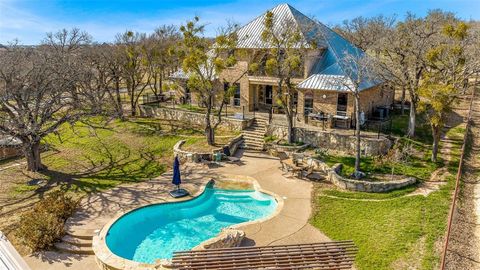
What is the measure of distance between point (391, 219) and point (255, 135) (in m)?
13.5

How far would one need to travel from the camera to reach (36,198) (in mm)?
18875

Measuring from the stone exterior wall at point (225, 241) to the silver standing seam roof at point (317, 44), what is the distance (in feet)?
48.7

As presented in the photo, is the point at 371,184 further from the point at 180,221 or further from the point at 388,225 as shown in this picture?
the point at 180,221

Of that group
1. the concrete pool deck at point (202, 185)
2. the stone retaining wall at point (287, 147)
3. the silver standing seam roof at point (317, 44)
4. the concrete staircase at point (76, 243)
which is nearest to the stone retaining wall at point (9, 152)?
the concrete pool deck at point (202, 185)

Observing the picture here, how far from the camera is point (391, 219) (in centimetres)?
1573

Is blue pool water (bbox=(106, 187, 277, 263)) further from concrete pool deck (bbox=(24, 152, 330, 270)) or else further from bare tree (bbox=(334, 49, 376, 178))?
bare tree (bbox=(334, 49, 376, 178))

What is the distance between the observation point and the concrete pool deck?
1432 cm

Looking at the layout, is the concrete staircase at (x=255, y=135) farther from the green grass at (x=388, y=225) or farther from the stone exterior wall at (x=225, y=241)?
the stone exterior wall at (x=225, y=241)

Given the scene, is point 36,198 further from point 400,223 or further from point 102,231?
point 400,223

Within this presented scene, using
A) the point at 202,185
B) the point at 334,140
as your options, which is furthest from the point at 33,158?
the point at 334,140

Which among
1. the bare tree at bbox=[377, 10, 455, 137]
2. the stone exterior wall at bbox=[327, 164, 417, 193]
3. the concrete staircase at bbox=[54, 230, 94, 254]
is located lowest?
the concrete staircase at bbox=[54, 230, 94, 254]

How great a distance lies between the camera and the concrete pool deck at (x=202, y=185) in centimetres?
1432

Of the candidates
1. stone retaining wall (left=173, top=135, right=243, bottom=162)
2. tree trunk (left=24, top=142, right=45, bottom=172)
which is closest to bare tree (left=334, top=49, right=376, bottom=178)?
stone retaining wall (left=173, top=135, right=243, bottom=162)

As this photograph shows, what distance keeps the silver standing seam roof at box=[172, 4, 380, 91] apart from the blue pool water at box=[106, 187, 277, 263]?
11416mm
